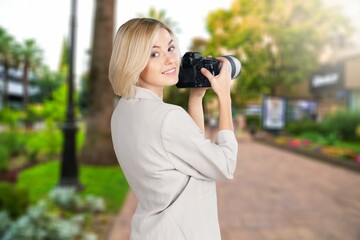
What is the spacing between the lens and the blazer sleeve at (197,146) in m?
1.13

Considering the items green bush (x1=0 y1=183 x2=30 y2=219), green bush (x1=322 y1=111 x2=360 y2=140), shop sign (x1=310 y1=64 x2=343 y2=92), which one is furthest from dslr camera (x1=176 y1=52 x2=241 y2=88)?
shop sign (x1=310 y1=64 x2=343 y2=92)

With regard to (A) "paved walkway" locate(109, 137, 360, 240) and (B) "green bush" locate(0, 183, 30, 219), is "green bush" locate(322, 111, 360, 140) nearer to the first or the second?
(A) "paved walkway" locate(109, 137, 360, 240)

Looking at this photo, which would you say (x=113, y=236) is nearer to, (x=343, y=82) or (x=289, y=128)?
(x=289, y=128)

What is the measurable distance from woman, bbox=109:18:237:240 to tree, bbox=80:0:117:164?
33.8 ft

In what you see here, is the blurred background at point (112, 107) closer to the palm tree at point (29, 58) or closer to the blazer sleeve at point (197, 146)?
the blazer sleeve at point (197, 146)

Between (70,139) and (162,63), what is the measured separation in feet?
27.2

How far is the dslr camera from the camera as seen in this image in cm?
107

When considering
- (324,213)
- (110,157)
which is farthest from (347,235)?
(110,157)

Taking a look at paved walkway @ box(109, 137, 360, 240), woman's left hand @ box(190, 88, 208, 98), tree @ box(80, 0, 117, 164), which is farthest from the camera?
tree @ box(80, 0, 117, 164)

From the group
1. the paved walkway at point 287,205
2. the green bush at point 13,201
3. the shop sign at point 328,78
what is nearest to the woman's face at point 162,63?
the paved walkway at point 287,205

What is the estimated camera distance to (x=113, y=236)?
5.64 meters

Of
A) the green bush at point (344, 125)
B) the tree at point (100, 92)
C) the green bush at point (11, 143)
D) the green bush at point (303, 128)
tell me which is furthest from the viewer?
the green bush at point (303, 128)

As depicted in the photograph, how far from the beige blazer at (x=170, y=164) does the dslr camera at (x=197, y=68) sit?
0.29 feet

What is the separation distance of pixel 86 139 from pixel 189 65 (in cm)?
1133
